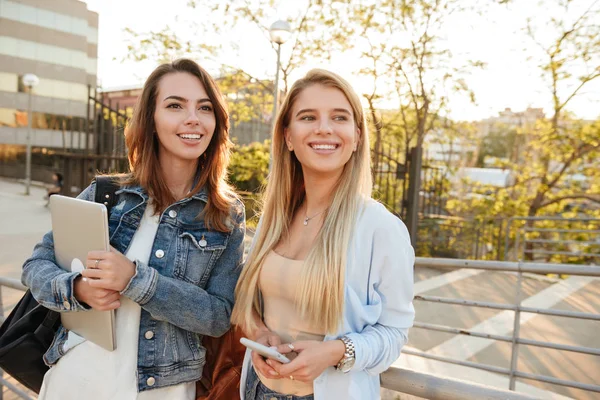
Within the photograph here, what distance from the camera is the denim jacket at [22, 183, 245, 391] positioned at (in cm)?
150

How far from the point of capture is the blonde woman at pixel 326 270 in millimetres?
1354

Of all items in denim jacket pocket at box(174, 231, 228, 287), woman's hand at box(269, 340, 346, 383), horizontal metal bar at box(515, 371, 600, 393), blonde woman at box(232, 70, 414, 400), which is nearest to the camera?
woman's hand at box(269, 340, 346, 383)

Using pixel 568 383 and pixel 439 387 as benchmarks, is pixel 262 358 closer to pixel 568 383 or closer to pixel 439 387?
pixel 439 387

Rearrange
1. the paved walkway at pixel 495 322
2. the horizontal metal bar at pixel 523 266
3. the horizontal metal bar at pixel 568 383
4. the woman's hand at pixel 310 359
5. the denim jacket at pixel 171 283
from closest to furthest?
1. the woman's hand at pixel 310 359
2. the denim jacket at pixel 171 283
3. the horizontal metal bar at pixel 523 266
4. the horizontal metal bar at pixel 568 383
5. the paved walkway at pixel 495 322

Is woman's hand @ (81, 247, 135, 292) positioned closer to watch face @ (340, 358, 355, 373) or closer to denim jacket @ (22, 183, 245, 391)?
denim jacket @ (22, 183, 245, 391)

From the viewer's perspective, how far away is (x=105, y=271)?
1.40 meters

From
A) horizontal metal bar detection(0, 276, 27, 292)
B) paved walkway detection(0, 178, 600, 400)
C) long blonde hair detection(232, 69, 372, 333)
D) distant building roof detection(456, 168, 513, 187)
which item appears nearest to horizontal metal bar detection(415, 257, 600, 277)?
paved walkway detection(0, 178, 600, 400)

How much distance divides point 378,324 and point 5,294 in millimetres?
5694

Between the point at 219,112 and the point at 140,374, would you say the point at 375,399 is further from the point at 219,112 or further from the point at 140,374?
the point at 219,112

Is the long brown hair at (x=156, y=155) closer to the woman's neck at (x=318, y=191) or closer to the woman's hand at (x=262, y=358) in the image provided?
the woman's neck at (x=318, y=191)

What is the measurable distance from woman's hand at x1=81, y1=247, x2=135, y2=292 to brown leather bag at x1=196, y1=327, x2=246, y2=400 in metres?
0.46

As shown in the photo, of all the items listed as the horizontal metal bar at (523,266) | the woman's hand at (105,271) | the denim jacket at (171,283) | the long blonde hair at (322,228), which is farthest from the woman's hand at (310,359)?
the horizontal metal bar at (523,266)

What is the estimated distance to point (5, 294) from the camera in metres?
5.61

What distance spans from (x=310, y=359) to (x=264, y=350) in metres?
0.15
